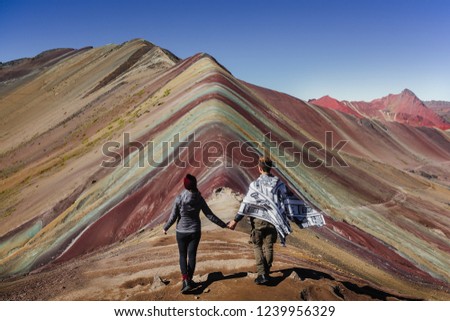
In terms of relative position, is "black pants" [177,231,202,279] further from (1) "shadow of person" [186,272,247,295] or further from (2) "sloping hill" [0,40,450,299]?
(2) "sloping hill" [0,40,450,299]

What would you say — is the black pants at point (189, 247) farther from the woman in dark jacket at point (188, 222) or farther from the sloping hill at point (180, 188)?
the sloping hill at point (180, 188)

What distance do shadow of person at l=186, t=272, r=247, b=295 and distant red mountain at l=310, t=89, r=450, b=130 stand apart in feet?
265

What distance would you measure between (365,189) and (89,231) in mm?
15324

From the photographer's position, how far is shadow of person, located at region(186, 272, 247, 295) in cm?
553

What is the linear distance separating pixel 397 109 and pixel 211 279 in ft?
342

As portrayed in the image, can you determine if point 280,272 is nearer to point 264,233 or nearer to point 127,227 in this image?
point 264,233

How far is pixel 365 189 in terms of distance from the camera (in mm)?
22859

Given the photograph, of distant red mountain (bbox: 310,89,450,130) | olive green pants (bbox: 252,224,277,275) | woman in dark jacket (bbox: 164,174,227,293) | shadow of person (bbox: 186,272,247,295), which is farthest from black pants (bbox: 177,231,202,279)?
distant red mountain (bbox: 310,89,450,130)

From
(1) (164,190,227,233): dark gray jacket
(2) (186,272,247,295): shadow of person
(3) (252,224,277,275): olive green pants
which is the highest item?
(1) (164,190,227,233): dark gray jacket

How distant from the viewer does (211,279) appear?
588cm

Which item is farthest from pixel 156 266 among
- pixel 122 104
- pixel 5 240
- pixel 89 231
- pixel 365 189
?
pixel 122 104

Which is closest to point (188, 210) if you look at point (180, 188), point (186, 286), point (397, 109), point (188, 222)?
point (188, 222)

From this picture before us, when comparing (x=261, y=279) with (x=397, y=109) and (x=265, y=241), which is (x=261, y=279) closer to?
(x=265, y=241)

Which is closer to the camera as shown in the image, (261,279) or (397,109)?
(261,279)
